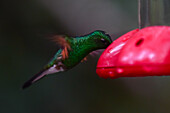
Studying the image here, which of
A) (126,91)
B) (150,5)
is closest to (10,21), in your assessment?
(126,91)

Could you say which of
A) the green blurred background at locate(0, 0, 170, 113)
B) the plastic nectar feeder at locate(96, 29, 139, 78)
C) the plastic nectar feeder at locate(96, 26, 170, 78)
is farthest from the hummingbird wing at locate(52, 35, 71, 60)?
the green blurred background at locate(0, 0, 170, 113)

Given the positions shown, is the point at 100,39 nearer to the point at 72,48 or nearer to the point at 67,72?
the point at 72,48

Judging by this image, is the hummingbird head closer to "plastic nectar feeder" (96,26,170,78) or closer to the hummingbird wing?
the hummingbird wing

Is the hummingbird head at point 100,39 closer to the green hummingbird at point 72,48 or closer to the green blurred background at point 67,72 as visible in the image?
the green hummingbird at point 72,48

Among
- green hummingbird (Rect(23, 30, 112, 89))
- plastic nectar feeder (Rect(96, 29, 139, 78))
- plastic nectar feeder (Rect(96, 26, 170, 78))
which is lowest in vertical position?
green hummingbird (Rect(23, 30, 112, 89))

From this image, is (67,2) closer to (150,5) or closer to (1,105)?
(1,105)

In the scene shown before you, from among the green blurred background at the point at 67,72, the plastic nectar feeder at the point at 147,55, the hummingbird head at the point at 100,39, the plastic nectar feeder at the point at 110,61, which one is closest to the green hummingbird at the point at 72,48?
the hummingbird head at the point at 100,39
